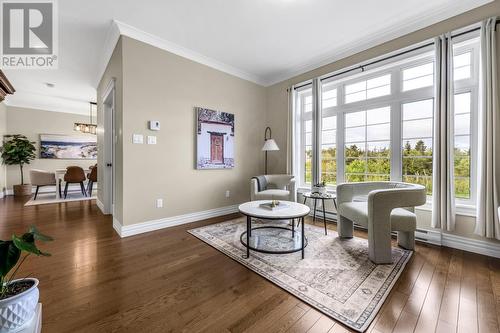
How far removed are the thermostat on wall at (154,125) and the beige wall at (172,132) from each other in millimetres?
57

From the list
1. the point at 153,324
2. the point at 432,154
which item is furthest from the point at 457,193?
the point at 153,324

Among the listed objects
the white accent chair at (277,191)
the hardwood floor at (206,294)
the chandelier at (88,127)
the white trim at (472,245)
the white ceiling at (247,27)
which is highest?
the white ceiling at (247,27)

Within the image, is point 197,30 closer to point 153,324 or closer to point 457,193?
point 153,324

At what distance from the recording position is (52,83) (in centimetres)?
485

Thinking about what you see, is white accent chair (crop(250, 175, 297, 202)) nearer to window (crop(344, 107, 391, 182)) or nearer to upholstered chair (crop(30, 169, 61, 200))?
window (crop(344, 107, 391, 182))

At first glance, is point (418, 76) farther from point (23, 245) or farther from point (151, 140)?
point (23, 245)

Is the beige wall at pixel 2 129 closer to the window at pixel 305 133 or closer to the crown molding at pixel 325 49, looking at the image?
the crown molding at pixel 325 49

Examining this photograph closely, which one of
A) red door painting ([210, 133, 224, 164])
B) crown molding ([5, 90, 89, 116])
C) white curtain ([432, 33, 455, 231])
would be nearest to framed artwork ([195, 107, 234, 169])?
red door painting ([210, 133, 224, 164])

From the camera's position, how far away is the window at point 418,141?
2693mm

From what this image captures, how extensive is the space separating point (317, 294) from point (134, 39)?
353cm

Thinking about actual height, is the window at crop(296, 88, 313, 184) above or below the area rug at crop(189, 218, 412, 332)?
above

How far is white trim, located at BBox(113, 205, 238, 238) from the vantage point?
2.77m

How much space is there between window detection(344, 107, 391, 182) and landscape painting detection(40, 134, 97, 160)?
8.12 metres

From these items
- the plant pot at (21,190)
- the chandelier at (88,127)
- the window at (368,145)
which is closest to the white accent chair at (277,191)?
the window at (368,145)
